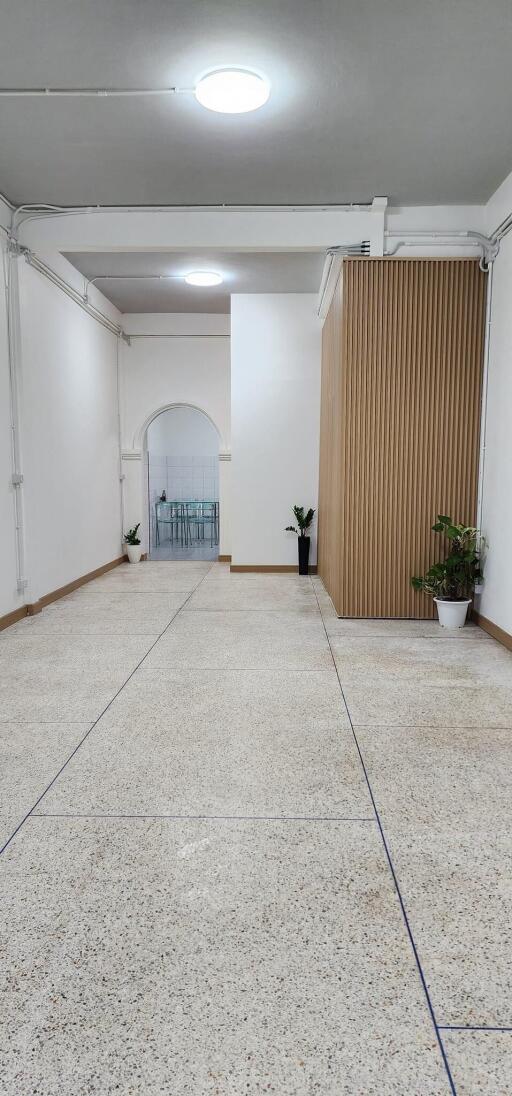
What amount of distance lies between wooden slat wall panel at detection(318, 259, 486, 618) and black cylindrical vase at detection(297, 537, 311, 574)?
2.31m

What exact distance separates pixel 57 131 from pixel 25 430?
2.16 meters

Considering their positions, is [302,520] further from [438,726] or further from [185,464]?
[185,464]

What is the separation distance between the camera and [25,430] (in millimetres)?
5312

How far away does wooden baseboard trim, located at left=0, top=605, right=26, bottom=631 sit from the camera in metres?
4.91

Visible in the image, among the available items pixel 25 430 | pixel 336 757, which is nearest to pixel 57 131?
pixel 25 430

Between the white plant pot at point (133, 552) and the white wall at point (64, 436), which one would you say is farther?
the white plant pot at point (133, 552)

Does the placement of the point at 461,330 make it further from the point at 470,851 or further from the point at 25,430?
the point at 470,851

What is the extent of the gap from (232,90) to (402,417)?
2.50m

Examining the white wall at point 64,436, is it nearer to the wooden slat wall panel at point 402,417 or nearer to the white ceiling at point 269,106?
the white ceiling at point 269,106

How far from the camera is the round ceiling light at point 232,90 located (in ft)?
11.3

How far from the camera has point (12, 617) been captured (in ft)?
16.7

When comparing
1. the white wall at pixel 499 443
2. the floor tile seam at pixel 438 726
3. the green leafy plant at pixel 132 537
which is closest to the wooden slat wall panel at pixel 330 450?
the white wall at pixel 499 443

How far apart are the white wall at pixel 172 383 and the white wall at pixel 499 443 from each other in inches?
180

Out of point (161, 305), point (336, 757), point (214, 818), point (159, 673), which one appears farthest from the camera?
point (161, 305)
